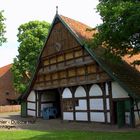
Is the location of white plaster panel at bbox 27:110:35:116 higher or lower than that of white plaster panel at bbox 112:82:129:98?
lower

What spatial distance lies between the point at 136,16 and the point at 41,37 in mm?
35995

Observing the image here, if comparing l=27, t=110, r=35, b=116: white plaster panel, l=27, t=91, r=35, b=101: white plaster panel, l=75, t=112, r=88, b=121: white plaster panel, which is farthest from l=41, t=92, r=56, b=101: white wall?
l=75, t=112, r=88, b=121: white plaster panel

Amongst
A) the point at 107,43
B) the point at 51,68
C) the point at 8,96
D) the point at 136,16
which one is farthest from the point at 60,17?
the point at 8,96

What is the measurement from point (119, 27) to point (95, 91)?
9.73 metres

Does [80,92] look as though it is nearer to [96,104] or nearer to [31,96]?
[96,104]

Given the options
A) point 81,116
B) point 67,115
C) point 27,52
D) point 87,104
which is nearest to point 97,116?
point 87,104

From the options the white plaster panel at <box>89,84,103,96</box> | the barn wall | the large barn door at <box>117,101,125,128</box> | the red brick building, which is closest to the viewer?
the large barn door at <box>117,101,125,128</box>

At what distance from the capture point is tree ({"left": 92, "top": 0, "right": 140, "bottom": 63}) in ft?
71.6

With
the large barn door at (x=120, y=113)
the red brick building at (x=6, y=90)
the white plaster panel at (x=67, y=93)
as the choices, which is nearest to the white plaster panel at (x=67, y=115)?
the white plaster panel at (x=67, y=93)

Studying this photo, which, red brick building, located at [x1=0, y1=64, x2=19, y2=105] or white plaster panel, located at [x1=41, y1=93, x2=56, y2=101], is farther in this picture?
red brick building, located at [x1=0, y1=64, x2=19, y2=105]

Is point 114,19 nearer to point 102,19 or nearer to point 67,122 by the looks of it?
point 102,19

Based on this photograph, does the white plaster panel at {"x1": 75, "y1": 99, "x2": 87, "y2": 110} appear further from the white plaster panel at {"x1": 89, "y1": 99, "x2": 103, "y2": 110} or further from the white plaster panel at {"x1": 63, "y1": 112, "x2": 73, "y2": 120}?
the white plaster panel at {"x1": 63, "y1": 112, "x2": 73, "y2": 120}

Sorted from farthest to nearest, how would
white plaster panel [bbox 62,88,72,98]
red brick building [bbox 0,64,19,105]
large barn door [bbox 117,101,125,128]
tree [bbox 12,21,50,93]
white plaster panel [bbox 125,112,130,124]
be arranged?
red brick building [bbox 0,64,19,105]
tree [bbox 12,21,50,93]
white plaster panel [bbox 62,88,72,98]
white plaster panel [bbox 125,112,130,124]
large barn door [bbox 117,101,125,128]

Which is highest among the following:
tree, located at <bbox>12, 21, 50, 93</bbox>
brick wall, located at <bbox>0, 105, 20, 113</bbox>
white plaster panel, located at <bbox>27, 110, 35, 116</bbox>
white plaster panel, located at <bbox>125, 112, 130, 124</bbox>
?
tree, located at <bbox>12, 21, 50, 93</bbox>
